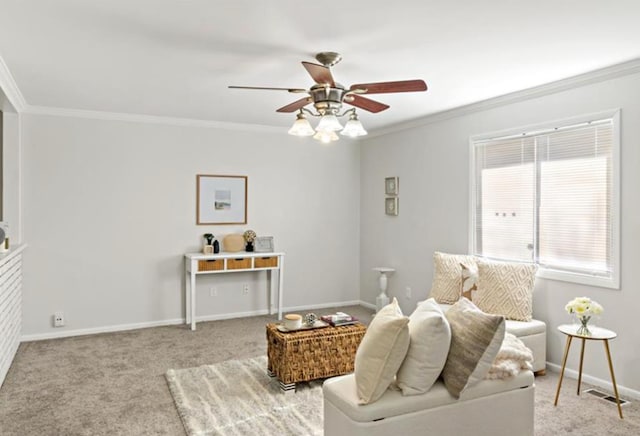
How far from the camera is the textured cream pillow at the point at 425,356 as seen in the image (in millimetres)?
2174

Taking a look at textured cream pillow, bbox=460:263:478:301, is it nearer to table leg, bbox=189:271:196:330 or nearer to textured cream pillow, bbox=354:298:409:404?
textured cream pillow, bbox=354:298:409:404

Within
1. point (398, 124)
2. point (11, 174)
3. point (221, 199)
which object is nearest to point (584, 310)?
point (398, 124)

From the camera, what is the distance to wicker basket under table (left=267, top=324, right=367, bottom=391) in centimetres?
339

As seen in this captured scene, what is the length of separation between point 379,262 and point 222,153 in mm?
2483

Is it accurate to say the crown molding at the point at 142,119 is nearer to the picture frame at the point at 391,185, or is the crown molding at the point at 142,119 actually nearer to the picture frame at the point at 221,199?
the picture frame at the point at 221,199

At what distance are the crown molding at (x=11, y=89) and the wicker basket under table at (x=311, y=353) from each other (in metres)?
2.81

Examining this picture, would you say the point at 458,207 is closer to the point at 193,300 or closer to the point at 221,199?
the point at 221,199

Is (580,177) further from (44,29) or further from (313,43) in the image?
(44,29)

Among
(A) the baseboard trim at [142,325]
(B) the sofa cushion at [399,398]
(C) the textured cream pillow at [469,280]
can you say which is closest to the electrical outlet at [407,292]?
(A) the baseboard trim at [142,325]

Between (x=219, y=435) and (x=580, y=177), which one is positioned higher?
(x=580, y=177)

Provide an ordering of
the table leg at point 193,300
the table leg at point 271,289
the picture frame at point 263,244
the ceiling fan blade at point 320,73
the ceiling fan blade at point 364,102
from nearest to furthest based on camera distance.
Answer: the ceiling fan blade at point 320,73 < the ceiling fan blade at point 364,102 < the table leg at point 193,300 < the picture frame at point 263,244 < the table leg at point 271,289

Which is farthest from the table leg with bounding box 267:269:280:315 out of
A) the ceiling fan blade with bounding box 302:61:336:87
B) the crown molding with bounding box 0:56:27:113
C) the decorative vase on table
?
the decorative vase on table

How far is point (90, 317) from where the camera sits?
507 cm

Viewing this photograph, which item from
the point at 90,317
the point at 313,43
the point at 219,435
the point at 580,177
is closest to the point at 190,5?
the point at 313,43
